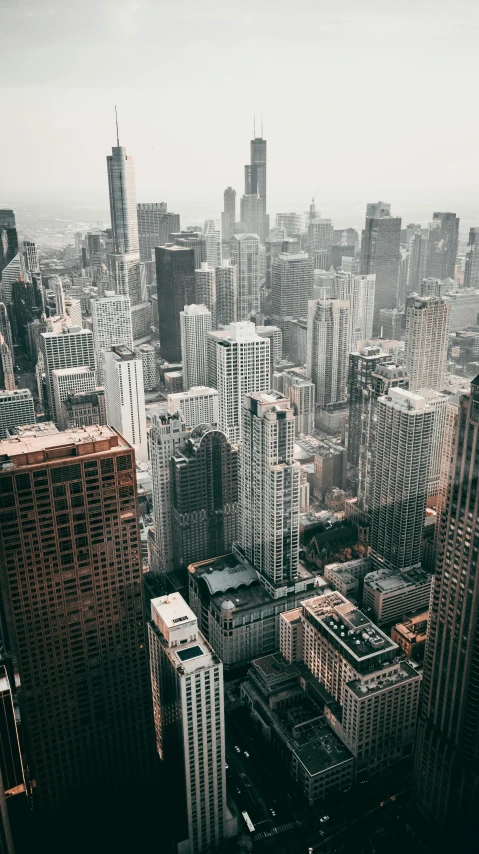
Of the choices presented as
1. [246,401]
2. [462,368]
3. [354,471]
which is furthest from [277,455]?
[354,471]

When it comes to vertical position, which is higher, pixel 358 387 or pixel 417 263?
pixel 417 263

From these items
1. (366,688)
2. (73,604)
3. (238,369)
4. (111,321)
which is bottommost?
(366,688)

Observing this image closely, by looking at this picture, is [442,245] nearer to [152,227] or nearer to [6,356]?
[6,356]

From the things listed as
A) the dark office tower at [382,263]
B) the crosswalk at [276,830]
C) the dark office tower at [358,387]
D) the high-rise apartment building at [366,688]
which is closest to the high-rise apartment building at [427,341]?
the dark office tower at [358,387]

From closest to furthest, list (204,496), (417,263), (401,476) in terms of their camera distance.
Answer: (401,476) < (204,496) < (417,263)

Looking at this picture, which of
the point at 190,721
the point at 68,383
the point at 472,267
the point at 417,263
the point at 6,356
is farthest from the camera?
the point at 417,263

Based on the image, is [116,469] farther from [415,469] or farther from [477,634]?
[415,469]

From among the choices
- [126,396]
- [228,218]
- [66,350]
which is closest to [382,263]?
[228,218]

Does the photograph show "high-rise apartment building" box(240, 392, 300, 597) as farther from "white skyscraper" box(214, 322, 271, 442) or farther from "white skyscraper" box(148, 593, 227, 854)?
"white skyscraper" box(148, 593, 227, 854)
